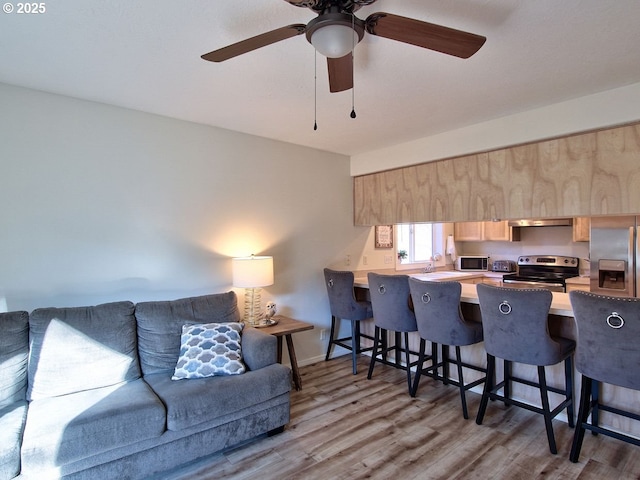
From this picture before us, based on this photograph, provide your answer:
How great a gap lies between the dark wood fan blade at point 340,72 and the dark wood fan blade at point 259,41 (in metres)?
0.26

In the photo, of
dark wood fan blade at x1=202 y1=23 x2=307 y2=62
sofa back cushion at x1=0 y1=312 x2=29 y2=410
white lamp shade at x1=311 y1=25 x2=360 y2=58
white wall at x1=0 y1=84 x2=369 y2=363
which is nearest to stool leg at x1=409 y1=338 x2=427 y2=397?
white wall at x1=0 y1=84 x2=369 y2=363

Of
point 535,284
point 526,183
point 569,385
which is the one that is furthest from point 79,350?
point 535,284

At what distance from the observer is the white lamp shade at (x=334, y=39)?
4.71 ft

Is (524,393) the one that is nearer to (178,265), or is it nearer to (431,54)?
(431,54)

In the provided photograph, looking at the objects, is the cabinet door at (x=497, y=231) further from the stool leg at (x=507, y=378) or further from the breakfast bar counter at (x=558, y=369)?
the stool leg at (x=507, y=378)

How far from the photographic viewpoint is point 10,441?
170 cm

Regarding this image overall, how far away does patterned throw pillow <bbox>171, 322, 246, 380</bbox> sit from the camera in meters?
2.43

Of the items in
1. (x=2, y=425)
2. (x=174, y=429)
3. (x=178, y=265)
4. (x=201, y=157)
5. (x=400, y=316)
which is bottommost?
(x=174, y=429)

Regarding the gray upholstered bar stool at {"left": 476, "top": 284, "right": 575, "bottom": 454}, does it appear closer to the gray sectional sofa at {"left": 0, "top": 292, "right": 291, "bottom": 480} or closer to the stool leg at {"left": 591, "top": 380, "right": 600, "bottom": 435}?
the stool leg at {"left": 591, "top": 380, "right": 600, "bottom": 435}

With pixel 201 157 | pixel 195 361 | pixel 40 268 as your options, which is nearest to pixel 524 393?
pixel 195 361

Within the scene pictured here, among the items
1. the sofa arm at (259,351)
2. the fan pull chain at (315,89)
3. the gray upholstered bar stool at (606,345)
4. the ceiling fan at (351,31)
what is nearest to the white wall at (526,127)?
the fan pull chain at (315,89)

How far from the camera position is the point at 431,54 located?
6.61 ft

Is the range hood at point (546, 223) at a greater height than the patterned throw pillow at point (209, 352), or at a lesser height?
greater

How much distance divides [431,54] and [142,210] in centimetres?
240
